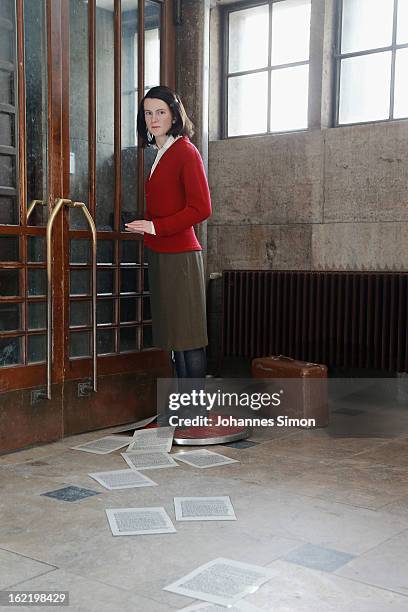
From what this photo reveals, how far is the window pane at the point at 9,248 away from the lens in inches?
140

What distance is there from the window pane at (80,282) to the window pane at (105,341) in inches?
9.3

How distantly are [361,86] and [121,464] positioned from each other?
2729mm

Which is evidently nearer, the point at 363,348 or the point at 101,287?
the point at 101,287

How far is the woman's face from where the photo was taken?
3855 millimetres

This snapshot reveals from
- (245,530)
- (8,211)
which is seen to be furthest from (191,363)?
(245,530)

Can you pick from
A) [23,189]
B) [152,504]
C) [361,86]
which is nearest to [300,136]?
[361,86]

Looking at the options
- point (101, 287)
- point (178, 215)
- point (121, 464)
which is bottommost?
point (121, 464)

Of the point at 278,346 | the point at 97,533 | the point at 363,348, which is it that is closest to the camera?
the point at 97,533

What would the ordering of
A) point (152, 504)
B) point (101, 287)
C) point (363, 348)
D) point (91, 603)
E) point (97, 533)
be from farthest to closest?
point (363, 348)
point (101, 287)
point (152, 504)
point (97, 533)
point (91, 603)

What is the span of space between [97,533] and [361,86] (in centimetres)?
328

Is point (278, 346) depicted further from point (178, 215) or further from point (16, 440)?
point (16, 440)

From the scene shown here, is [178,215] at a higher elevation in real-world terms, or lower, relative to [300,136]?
lower

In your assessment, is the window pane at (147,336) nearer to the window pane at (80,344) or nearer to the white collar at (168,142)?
the window pane at (80,344)

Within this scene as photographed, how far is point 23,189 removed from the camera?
3.63 meters
